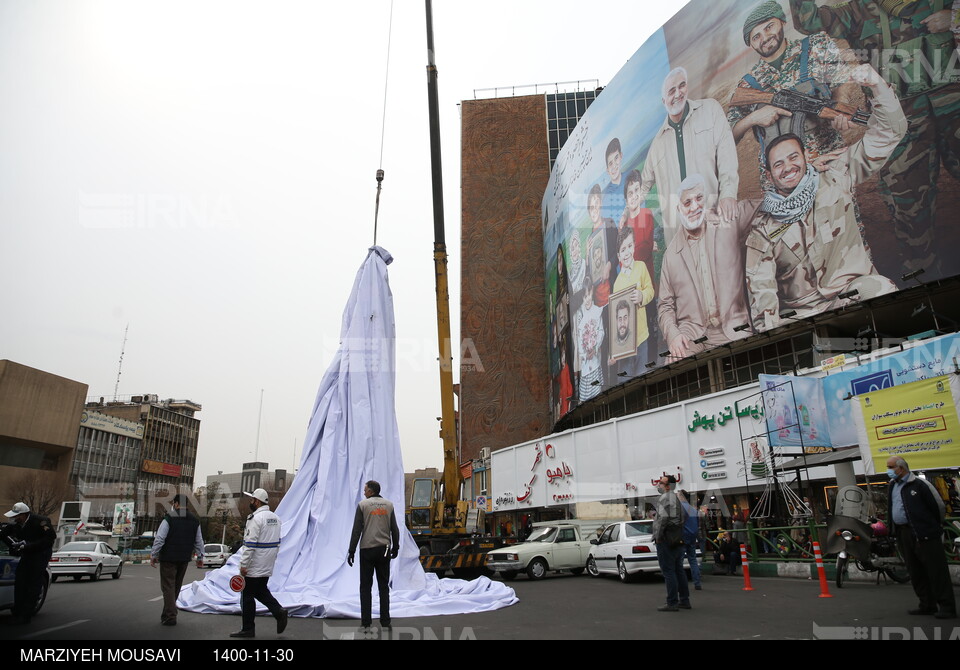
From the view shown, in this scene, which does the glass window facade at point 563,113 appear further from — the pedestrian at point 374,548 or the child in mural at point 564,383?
the pedestrian at point 374,548

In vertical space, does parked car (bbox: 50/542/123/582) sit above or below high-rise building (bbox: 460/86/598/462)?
below

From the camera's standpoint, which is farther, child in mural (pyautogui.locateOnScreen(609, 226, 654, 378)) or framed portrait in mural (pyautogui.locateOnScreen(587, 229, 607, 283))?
framed portrait in mural (pyautogui.locateOnScreen(587, 229, 607, 283))

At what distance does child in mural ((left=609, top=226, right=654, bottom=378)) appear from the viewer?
92.2 ft

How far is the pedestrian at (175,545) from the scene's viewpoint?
6941 millimetres

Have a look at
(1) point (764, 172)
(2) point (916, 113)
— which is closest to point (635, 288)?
(1) point (764, 172)

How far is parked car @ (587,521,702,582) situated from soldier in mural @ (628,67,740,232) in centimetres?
A: 1545

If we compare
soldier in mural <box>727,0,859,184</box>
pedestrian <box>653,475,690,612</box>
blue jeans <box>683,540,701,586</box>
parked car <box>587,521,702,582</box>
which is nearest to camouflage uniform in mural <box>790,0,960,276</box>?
soldier in mural <box>727,0,859,184</box>

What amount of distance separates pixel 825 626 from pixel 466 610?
158 inches

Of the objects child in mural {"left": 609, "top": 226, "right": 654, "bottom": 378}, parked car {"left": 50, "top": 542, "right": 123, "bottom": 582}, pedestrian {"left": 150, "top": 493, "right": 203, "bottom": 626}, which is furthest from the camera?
child in mural {"left": 609, "top": 226, "right": 654, "bottom": 378}

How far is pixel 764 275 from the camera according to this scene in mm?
22109

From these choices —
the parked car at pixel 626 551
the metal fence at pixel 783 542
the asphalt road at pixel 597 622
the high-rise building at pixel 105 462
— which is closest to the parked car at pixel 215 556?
the asphalt road at pixel 597 622

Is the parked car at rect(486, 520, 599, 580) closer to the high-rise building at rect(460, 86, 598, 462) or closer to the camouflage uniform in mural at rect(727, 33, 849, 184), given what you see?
the camouflage uniform in mural at rect(727, 33, 849, 184)

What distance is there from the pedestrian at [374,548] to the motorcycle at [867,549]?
736cm

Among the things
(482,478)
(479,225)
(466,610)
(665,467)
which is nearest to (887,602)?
(466,610)
